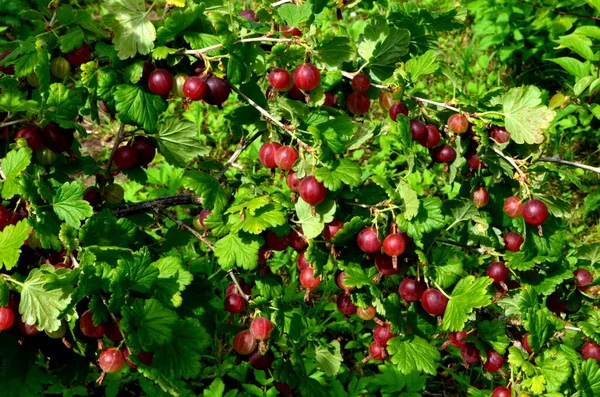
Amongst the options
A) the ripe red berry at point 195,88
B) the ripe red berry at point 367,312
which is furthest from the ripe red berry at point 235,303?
the ripe red berry at point 195,88

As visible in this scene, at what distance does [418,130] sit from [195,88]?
A: 0.49 metres

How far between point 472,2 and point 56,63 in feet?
11.2

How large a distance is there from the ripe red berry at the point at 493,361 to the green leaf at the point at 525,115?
1.67ft

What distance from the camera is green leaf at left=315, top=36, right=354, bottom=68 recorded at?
1.30 metres

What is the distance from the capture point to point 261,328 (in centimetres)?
137

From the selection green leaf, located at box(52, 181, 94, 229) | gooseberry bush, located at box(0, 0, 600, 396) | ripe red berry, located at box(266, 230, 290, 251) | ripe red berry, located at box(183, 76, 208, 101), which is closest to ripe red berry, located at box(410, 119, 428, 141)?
gooseberry bush, located at box(0, 0, 600, 396)

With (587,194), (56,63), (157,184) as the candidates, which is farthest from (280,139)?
(587,194)

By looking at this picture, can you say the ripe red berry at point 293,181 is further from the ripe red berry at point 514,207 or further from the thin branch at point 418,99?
the ripe red berry at point 514,207

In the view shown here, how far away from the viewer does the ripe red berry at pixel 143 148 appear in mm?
1515

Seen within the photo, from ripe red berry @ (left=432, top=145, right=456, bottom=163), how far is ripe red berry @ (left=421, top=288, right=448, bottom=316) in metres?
0.30

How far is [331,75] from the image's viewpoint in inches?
54.9

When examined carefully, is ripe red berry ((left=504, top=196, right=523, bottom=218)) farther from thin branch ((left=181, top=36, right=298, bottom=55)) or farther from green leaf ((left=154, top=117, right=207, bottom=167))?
green leaf ((left=154, top=117, right=207, bottom=167))

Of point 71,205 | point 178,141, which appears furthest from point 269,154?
point 71,205

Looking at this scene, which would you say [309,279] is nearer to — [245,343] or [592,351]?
[245,343]
